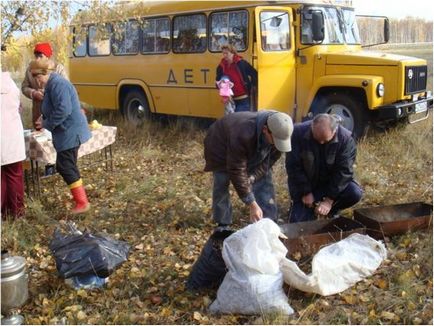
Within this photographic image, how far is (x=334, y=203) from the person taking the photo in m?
4.87

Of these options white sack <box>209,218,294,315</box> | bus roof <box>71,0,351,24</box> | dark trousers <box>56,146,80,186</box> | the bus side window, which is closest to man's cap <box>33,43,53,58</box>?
dark trousers <box>56,146,80,186</box>

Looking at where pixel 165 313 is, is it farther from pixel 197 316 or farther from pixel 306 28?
pixel 306 28

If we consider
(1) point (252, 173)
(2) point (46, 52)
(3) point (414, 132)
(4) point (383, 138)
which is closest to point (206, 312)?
(1) point (252, 173)

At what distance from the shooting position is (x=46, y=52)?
17.2 ft

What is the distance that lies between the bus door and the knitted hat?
355 cm

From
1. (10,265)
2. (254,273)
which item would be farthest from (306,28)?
(10,265)

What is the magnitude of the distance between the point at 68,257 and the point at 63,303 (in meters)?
0.32

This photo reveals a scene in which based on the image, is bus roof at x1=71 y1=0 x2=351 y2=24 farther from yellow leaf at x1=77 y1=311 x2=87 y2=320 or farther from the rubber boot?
yellow leaf at x1=77 y1=311 x2=87 y2=320

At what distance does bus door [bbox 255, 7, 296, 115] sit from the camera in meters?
7.84

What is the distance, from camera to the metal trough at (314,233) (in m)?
3.84

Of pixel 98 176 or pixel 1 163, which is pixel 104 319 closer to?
pixel 1 163

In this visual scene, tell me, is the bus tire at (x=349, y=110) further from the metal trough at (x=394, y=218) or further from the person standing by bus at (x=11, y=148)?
the person standing by bus at (x=11, y=148)

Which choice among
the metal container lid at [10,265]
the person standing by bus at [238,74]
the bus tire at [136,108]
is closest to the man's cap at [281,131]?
the metal container lid at [10,265]

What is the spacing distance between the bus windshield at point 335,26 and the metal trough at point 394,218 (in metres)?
3.89
